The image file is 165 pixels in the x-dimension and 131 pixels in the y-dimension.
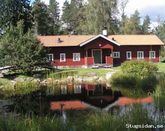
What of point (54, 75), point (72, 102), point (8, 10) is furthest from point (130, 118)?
point (8, 10)

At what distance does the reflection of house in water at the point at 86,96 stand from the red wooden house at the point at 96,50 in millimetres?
15541

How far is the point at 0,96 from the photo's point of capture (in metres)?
24.7

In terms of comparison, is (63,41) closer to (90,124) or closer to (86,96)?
(86,96)

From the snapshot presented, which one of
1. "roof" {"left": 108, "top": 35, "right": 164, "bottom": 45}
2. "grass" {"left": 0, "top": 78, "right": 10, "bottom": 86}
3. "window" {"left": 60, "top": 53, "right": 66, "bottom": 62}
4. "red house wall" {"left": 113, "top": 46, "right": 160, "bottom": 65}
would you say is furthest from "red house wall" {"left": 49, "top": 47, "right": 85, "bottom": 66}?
"grass" {"left": 0, "top": 78, "right": 10, "bottom": 86}

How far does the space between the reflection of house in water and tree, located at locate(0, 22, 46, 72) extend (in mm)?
5482

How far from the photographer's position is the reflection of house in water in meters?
20.8

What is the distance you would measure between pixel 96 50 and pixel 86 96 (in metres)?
22.1

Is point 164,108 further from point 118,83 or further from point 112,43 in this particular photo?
point 112,43

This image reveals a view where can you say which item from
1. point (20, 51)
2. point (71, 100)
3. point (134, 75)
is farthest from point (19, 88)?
point (134, 75)

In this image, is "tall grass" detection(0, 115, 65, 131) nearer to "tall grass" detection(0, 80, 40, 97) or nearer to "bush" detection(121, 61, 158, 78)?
"tall grass" detection(0, 80, 40, 97)

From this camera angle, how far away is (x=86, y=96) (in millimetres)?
24688

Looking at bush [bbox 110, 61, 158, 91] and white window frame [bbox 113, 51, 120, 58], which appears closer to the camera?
bush [bbox 110, 61, 158, 91]

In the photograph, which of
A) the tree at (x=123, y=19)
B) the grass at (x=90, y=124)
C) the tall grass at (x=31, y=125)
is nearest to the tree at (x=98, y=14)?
the tree at (x=123, y=19)

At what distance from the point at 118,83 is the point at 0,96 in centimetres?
1020
